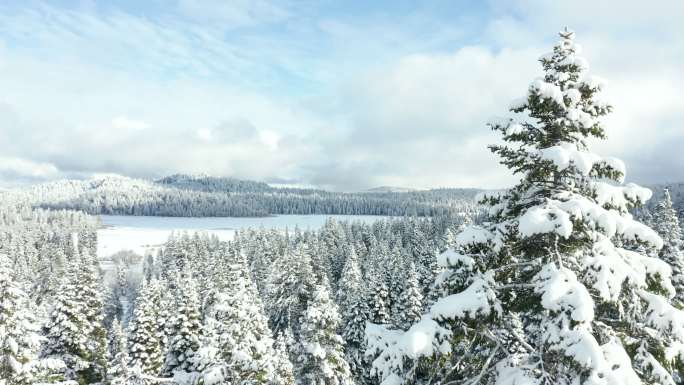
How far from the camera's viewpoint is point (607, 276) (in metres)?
7.21

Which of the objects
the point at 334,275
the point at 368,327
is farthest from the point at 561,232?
the point at 334,275

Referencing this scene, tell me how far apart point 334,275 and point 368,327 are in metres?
68.8

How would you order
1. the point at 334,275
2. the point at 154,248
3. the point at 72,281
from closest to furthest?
the point at 72,281
the point at 334,275
the point at 154,248

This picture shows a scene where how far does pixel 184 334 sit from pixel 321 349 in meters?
15.4

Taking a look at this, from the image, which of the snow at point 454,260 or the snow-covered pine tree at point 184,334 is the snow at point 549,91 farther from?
the snow-covered pine tree at point 184,334

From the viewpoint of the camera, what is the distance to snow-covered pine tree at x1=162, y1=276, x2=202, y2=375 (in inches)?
1395

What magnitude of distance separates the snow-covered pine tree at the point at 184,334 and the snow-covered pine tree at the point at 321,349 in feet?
42.0

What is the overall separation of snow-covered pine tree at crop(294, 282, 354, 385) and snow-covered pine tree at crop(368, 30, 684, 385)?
17.0m

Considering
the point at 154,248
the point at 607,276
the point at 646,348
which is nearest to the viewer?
the point at 607,276

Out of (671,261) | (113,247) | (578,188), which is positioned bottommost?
(113,247)

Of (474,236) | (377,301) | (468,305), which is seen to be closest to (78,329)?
(377,301)

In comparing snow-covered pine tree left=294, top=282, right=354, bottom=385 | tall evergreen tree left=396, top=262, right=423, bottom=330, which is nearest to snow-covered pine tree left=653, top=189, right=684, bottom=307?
tall evergreen tree left=396, top=262, right=423, bottom=330

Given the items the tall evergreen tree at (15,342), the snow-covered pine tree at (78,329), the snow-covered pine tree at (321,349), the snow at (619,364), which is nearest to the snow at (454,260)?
the snow at (619,364)

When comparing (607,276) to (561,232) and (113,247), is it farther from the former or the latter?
(113,247)
